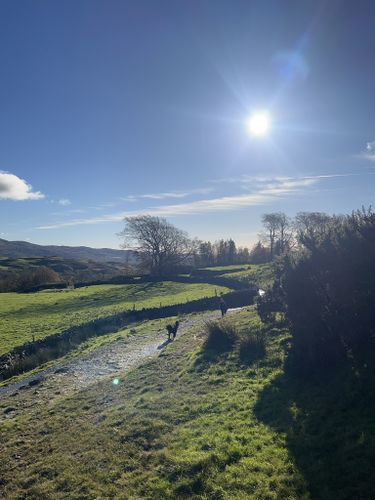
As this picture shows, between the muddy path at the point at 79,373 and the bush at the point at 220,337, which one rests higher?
the bush at the point at 220,337

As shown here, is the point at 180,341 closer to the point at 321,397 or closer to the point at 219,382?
the point at 219,382

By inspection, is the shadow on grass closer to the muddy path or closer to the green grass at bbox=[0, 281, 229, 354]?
the muddy path

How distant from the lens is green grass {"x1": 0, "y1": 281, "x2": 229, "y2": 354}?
38719 mm

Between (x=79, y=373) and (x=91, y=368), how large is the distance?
3.57ft

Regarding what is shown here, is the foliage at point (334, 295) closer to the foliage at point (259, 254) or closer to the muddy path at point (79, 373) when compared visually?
the muddy path at point (79, 373)

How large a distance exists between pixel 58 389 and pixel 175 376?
768cm

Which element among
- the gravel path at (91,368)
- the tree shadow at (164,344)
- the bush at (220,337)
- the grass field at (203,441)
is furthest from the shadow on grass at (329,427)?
the tree shadow at (164,344)

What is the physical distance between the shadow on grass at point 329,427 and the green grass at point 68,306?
84.4 feet

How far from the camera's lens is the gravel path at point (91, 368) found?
75.0 ft

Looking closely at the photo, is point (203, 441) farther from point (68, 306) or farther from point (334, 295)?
point (68, 306)

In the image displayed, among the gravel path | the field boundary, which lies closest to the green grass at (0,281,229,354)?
the field boundary

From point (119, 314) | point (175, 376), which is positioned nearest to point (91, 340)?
point (119, 314)

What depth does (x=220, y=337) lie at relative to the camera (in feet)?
82.6

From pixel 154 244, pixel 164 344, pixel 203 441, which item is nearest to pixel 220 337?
pixel 164 344
